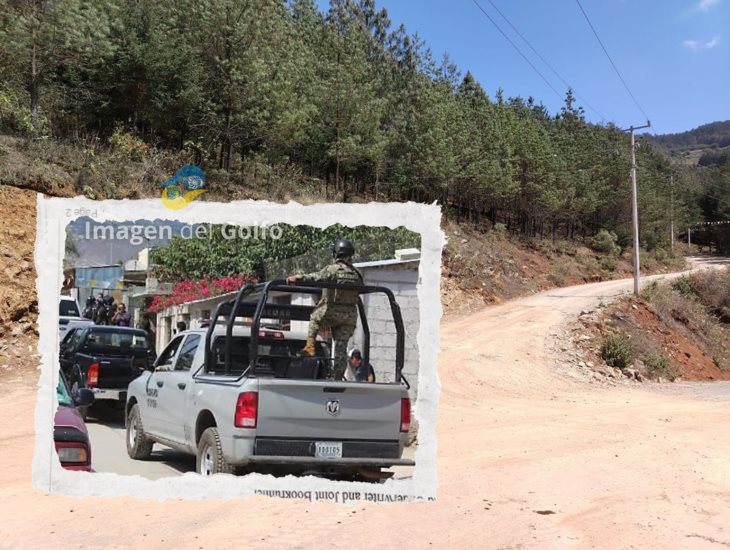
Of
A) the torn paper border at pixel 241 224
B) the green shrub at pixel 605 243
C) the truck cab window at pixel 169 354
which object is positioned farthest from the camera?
the green shrub at pixel 605 243

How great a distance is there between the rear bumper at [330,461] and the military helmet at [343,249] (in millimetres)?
1649

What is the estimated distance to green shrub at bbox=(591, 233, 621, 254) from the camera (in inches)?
2438

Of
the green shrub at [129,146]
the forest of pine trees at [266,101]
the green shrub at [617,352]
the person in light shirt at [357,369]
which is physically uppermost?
the forest of pine trees at [266,101]

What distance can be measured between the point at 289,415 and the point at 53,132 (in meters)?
23.1

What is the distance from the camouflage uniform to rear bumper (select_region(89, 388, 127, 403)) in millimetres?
1994

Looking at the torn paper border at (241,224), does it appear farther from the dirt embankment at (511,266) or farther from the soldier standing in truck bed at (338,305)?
the dirt embankment at (511,266)

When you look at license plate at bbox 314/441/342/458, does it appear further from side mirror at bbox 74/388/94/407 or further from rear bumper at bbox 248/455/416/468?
side mirror at bbox 74/388/94/407

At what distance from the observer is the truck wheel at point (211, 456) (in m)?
5.44

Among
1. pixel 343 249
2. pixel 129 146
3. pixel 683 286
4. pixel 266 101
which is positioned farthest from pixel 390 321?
pixel 683 286

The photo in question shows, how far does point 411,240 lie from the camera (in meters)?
6.09

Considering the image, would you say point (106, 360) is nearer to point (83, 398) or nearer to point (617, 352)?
point (83, 398)

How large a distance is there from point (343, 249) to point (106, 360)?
253cm

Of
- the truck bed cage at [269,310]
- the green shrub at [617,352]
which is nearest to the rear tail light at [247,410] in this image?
the truck bed cage at [269,310]

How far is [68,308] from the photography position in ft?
19.9
